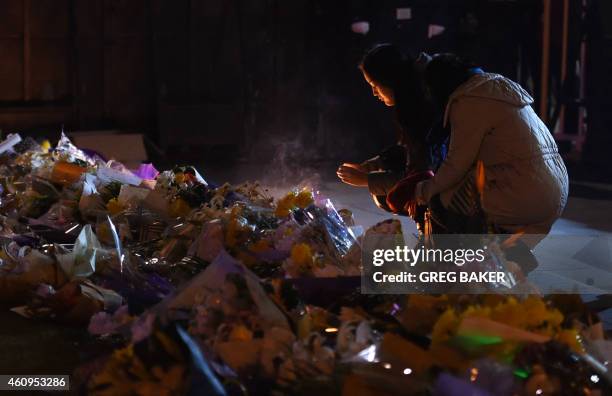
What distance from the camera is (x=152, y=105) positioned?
566 inches

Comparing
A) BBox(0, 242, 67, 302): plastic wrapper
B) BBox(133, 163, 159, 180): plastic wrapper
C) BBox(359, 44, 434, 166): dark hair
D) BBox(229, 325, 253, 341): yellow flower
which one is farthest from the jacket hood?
BBox(133, 163, 159, 180): plastic wrapper

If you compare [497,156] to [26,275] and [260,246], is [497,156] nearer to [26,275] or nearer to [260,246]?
[260,246]

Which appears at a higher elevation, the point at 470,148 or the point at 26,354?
the point at 470,148

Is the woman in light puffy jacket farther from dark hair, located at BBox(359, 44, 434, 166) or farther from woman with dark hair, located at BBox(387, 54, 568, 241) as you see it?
dark hair, located at BBox(359, 44, 434, 166)

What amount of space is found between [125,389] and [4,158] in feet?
16.9

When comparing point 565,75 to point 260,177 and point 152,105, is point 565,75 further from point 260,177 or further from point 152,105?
point 152,105

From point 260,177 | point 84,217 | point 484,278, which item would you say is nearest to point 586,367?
point 484,278

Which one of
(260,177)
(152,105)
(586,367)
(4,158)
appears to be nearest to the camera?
(586,367)

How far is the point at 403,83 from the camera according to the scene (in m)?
4.78

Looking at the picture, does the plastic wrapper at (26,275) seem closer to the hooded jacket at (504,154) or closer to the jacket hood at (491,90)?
the hooded jacket at (504,154)

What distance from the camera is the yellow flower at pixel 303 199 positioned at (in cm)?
524

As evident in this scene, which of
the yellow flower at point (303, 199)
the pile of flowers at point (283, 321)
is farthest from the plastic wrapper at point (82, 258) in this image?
the yellow flower at point (303, 199)

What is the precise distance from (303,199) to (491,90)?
143 centimetres

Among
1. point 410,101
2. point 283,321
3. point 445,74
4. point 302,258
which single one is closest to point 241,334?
point 283,321
